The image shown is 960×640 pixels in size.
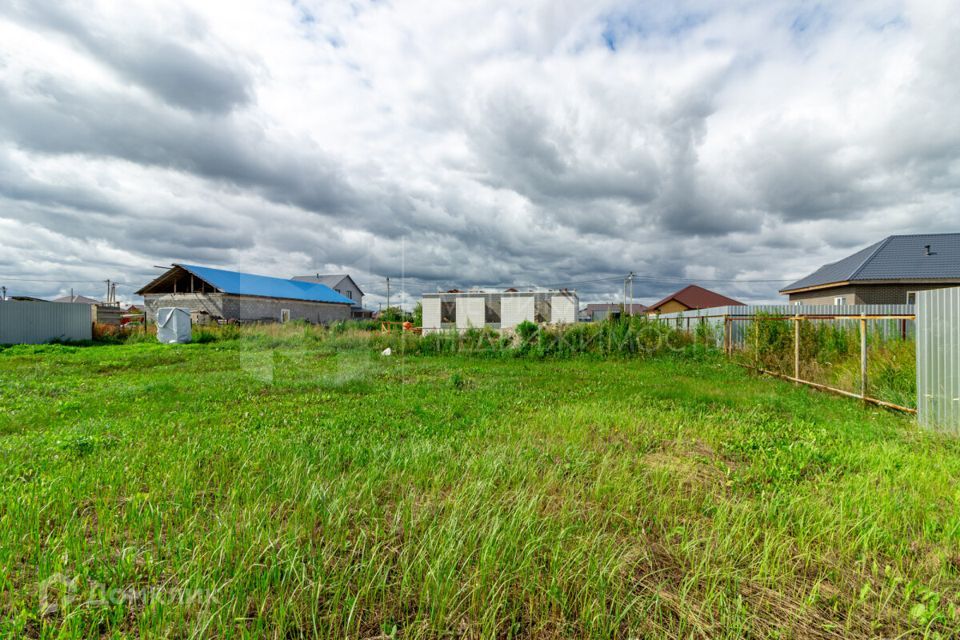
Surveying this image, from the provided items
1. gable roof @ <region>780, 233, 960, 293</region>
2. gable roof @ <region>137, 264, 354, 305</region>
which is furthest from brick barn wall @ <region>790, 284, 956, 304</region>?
gable roof @ <region>137, 264, 354, 305</region>

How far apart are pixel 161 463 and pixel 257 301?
26.4m

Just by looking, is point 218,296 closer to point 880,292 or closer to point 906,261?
point 880,292

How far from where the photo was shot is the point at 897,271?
20.2m

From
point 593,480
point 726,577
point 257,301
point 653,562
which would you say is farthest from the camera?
point 257,301

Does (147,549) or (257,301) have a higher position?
(257,301)

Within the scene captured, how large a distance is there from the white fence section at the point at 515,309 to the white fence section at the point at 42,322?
21.6m

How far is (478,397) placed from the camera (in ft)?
21.0

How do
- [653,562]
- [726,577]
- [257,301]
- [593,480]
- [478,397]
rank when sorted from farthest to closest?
1. [257,301]
2. [478,397]
3. [593,480]
4. [653,562]
5. [726,577]

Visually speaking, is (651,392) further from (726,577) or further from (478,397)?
(726,577)

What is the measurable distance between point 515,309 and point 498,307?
1.31 metres

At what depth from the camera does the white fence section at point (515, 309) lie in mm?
27469

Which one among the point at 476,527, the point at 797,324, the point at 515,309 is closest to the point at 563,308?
the point at 515,309

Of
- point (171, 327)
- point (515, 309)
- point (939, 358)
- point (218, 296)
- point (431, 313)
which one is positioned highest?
point (218, 296)

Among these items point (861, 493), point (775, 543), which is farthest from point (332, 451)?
point (861, 493)
